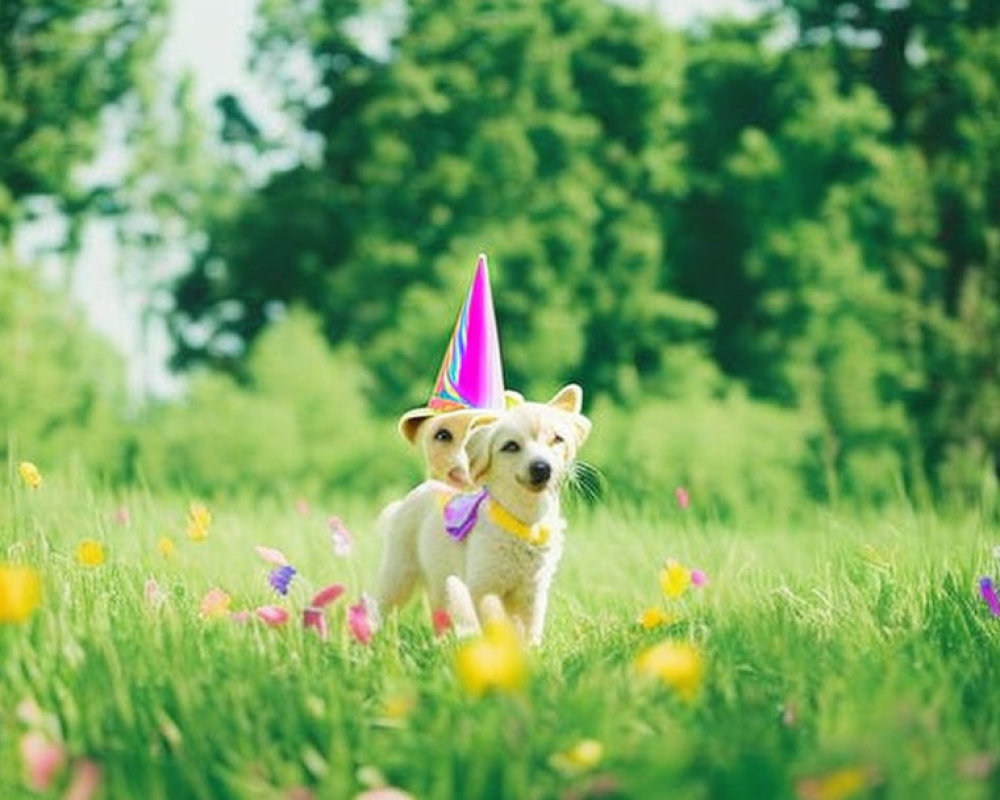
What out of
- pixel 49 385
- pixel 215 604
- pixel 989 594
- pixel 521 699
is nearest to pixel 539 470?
pixel 215 604

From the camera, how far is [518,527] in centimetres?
390

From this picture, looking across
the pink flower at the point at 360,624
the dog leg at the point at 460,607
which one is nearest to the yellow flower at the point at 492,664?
the pink flower at the point at 360,624

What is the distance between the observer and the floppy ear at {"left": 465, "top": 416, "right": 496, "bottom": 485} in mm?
3828

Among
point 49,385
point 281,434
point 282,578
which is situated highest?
point 282,578

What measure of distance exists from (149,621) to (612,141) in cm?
2005

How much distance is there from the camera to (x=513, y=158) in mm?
20484

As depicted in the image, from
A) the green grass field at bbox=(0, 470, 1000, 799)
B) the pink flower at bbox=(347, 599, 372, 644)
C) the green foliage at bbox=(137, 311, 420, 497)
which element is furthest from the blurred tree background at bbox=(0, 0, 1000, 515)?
the pink flower at bbox=(347, 599, 372, 644)

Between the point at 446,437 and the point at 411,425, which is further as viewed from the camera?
the point at 411,425

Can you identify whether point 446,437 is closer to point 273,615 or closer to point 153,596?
point 153,596

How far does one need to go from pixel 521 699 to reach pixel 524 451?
63.5 inches

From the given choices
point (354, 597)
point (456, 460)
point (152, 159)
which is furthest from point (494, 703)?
point (152, 159)

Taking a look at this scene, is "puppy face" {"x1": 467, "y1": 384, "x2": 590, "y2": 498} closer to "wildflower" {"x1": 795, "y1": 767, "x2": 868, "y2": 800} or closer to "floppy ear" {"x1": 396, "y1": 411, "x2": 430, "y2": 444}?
"floppy ear" {"x1": 396, "y1": 411, "x2": 430, "y2": 444}

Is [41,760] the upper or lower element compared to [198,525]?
upper

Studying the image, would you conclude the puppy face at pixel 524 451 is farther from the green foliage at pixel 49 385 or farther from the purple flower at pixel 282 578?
the green foliage at pixel 49 385
